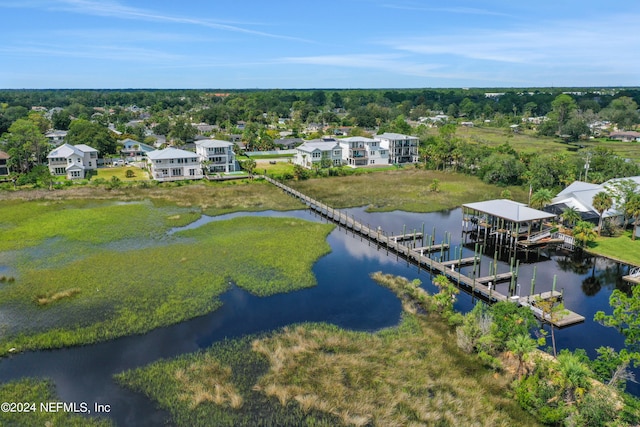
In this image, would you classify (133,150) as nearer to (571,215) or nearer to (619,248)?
(571,215)

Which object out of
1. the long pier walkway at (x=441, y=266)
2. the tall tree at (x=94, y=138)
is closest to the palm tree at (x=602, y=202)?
the long pier walkway at (x=441, y=266)

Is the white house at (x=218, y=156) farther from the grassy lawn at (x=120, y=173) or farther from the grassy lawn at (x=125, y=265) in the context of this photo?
the grassy lawn at (x=125, y=265)

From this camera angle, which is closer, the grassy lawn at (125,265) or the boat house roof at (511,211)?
the grassy lawn at (125,265)

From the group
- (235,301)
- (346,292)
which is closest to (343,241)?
(346,292)

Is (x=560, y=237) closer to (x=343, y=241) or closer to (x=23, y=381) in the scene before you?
(x=343, y=241)

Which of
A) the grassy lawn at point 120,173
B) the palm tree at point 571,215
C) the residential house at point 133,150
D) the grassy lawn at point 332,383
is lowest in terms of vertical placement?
the grassy lawn at point 332,383
